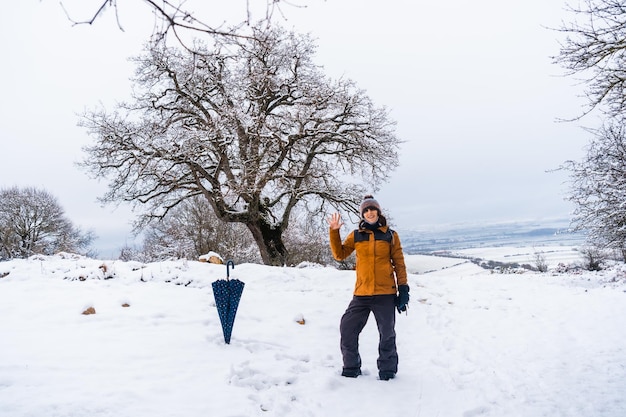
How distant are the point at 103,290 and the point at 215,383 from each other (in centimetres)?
397

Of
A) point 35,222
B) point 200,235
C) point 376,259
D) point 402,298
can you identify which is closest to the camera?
point 402,298

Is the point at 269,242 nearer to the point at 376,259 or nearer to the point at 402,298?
the point at 376,259

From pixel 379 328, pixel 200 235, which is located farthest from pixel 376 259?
pixel 200 235

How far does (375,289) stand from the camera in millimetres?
4387

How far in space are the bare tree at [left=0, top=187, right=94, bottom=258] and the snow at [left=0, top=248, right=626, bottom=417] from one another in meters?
27.3

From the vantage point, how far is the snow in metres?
3.37

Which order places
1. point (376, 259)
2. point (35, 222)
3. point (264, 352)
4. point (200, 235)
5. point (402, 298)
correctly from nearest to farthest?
point (402, 298), point (376, 259), point (264, 352), point (200, 235), point (35, 222)

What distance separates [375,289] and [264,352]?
61.9 inches

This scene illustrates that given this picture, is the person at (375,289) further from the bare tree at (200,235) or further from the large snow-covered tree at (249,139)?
the bare tree at (200,235)

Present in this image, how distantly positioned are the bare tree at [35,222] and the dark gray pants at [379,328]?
32.2 m

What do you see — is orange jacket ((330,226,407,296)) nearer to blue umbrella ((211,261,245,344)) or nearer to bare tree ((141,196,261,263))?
blue umbrella ((211,261,245,344))

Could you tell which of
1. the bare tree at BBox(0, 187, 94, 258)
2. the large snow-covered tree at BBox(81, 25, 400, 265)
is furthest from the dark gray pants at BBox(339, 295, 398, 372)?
the bare tree at BBox(0, 187, 94, 258)

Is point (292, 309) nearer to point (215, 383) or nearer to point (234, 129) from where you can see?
point (215, 383)

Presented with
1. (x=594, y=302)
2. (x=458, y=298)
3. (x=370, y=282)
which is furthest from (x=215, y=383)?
(x=594, y=302)
